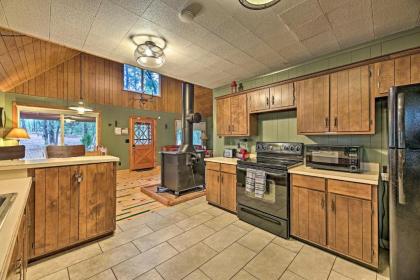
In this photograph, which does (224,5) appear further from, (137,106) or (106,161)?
(137,106)

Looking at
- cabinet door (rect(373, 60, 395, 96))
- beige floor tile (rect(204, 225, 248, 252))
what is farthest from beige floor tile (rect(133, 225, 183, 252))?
cabinet door (rect(373, 60, 395, 96))

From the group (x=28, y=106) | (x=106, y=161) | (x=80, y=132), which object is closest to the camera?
(x=106, y=161)

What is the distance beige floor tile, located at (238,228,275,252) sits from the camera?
2.14 metres

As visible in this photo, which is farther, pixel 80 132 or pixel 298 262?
pixel 80 132

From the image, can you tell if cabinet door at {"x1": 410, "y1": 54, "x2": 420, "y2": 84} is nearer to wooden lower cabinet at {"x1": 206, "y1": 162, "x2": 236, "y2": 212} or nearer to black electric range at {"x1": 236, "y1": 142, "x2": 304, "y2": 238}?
black electric range at {"x1": 236, "y1": 142, "x2": 304, "y2": 238}

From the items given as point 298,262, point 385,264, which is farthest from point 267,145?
point 385,264

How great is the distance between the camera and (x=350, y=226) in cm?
184

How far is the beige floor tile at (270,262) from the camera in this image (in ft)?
5.63

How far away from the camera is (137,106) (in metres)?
7.16

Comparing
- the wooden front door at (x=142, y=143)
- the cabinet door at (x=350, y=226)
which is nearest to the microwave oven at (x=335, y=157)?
the cabinet door at (x=350, y=226)

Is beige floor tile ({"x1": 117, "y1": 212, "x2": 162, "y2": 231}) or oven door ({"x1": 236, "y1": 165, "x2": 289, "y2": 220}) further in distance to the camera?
beige floor tile ({"x1": 117, "y1": 212, "x2": 162, "y2": 231})

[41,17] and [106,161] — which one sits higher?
[41,17]

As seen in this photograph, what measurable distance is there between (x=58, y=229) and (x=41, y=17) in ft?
7.32

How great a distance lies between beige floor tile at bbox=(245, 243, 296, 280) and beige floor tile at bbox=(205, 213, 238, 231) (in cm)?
73
